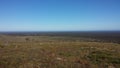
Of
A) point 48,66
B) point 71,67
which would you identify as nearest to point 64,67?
point 71,67

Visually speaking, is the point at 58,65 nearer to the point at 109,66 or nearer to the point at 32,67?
the point at 32,67

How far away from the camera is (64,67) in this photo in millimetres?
10141

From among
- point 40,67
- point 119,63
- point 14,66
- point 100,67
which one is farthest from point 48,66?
point 119,63

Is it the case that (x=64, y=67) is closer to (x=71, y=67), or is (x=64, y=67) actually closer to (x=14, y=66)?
(x=71, y=67)

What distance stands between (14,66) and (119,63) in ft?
27.6

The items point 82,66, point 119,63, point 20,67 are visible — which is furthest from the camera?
point 119,63

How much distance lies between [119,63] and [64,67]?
4920 mm

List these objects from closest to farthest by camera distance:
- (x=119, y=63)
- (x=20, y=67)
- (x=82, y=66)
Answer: (x=20, y=67), (x=82, y=66), (x=119, y=63)

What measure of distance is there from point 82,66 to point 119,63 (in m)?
3.54

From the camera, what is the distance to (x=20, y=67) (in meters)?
9.80

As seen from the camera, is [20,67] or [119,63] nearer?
[20,67]

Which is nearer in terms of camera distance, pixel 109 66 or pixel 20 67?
pixel 20 67

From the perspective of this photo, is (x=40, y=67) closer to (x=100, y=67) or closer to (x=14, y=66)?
(x=14, y=66)

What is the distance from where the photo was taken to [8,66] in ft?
33.1
